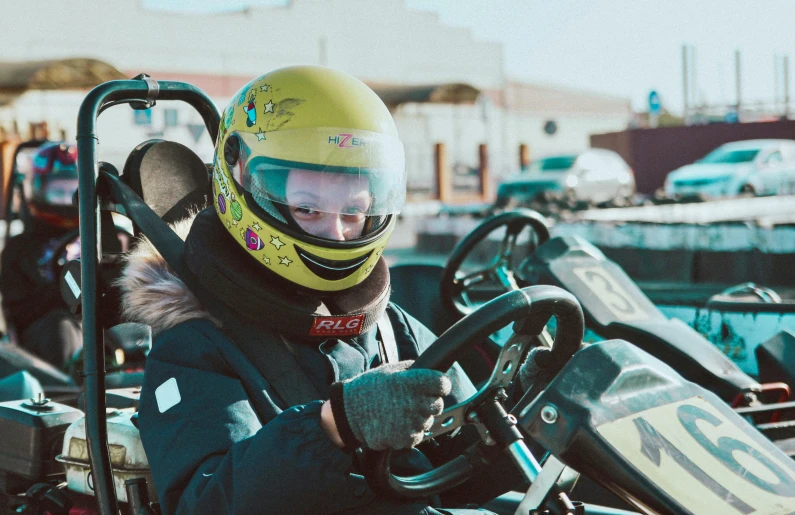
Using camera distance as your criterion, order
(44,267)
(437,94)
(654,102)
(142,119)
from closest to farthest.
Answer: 1. (44,267)
2. (142,119)
3. (654,102)
4. (437,94)

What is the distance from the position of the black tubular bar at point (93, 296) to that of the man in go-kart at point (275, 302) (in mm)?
124

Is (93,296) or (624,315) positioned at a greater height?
(93,296)

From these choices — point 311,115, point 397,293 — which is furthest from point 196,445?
point 397,293

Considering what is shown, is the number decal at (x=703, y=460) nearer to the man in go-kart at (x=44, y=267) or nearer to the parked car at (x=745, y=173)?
the man in go-kart at (x=44, y=267)

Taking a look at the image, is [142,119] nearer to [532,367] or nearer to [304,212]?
[304,212]

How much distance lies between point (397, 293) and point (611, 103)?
4699 centimetres

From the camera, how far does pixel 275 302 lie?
1766 millimetres

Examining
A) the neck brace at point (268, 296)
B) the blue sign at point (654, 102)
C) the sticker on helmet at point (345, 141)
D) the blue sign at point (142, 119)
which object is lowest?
the neck brace at point (268, 296)

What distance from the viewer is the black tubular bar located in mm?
1896

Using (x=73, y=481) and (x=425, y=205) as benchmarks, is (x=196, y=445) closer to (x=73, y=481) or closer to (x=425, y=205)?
(x=73, y=481)

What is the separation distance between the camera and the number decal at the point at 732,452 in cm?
153

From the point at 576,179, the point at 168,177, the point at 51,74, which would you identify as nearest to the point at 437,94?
the point at 576,179

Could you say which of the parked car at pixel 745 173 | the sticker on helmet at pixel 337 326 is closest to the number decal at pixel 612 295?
the sticker on helmet at pixel 337 326

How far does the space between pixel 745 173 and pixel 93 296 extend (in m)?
16.6
